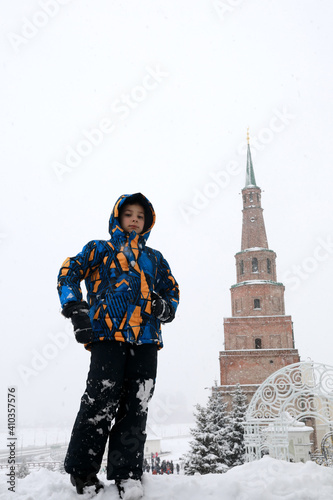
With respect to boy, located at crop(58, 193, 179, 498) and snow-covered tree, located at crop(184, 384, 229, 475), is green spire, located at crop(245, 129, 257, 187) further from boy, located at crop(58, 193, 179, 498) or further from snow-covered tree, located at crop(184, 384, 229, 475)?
boy, located at crop(58, 193, 179, 498)

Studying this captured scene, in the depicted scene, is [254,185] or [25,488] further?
[254,185]

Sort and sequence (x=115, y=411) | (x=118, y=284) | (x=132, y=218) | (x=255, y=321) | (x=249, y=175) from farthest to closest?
(x=249, y=175) < (x=255, y=321) < (x=132, y=218) < (x=118, y=284) < (x=115, y=411)

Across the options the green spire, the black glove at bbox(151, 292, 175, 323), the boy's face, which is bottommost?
the black glove at bbox(151, 292, 175, 323)

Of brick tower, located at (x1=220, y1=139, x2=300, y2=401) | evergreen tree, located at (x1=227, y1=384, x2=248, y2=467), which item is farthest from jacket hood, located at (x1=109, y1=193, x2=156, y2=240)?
brick tower, located at (x1=220, y1=139, x2=300, y2=401)

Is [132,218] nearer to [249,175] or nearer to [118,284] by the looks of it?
[118,284]

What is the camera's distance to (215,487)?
2.80 m

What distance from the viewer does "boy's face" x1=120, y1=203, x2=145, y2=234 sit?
11.4ft

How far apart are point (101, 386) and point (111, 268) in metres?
0.87

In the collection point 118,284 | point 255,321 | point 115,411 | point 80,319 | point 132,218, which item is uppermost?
point 255,321

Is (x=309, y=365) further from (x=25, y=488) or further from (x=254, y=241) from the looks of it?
(x=254, y=241)

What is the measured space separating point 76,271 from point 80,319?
0.44m

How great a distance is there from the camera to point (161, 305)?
3.15m

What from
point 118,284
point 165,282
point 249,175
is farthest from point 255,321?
point 118,284

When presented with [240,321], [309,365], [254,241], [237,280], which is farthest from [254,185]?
[309,365]
